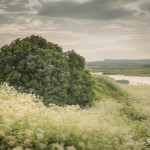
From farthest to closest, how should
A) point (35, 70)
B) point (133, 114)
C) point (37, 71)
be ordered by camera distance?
1. point (133, 114)
2. point (35, 70)
3. point (37, 71)

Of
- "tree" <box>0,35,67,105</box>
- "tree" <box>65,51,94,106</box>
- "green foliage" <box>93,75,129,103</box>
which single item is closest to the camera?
"tree" <box>0,35,67,105</box>

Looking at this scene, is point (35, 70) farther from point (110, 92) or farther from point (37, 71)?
point (110, 92)

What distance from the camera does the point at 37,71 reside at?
13.7m

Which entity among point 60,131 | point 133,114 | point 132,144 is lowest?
point 133,114

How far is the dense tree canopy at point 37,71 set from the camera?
13.5 meters

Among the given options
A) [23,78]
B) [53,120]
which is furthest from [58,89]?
[53,120]

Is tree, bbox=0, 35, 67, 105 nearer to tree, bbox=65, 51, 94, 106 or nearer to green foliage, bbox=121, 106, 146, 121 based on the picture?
tree, bbox=65, 51, 94, 106

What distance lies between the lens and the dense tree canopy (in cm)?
1348

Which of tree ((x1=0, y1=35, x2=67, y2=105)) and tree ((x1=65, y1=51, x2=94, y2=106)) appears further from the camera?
tree ((x1=65, y1=51, x2=94, y2=106))

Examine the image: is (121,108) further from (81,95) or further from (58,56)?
(58,56)

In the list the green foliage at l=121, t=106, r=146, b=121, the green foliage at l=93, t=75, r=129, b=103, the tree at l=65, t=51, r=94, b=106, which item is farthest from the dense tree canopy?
the green foliage at l=93, t=75, r=129, b=103

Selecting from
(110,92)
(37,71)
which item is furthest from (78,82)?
(110,92)

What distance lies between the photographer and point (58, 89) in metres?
14.1

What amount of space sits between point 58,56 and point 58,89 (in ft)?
11.8
